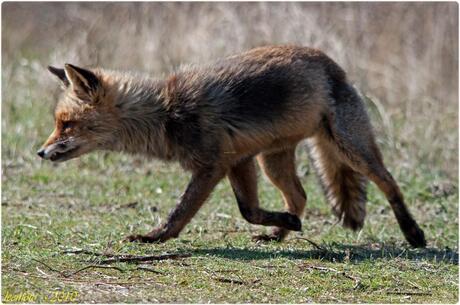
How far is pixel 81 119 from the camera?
7648 mm

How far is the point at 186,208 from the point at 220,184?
4013 millimetres

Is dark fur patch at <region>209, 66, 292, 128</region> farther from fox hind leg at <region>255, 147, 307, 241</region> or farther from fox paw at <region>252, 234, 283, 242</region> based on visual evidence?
fox paw at <region>252, 234, 283, 242</region>

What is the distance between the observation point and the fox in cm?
761

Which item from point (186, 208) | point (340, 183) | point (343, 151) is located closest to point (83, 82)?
point (186, 208)

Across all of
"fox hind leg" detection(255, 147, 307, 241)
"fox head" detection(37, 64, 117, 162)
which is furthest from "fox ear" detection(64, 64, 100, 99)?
"fox hind leg" detection(255, 147, 307, 241)

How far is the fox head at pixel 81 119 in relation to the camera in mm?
A: 7570

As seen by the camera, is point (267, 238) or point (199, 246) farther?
point (267, 238)

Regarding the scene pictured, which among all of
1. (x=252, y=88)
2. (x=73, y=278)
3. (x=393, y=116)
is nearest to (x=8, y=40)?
(x=393, y=116)

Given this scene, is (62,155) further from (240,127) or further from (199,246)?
(240,127)

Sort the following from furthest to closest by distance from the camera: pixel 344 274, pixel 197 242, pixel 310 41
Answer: pixel 310 41, pixel 197 242, pixel 344 274

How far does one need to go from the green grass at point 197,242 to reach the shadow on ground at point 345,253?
1 cm

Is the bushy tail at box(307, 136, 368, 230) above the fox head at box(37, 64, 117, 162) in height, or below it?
below

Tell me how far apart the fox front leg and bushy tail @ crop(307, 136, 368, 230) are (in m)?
1.60

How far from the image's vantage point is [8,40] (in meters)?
17.4
